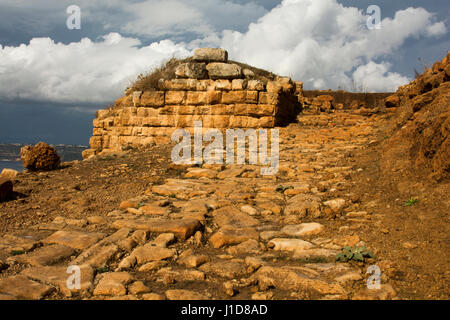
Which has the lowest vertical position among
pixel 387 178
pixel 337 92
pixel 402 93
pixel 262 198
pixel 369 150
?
Result: pixel 262 198

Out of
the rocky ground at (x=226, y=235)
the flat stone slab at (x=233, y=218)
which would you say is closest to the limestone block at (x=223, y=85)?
the rocky ground at (x=226, y=235)

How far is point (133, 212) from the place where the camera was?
4.41 meters

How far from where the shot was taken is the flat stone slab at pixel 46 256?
119 inches

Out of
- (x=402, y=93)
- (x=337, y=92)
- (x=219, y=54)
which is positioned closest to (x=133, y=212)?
(x=219, y=54)

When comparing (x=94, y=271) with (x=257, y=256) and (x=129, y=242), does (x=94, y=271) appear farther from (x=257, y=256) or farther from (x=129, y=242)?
(x=257, y=256)

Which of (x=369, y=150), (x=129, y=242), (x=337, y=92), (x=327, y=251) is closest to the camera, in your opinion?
(x=327, y=251)

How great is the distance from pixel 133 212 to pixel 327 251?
2582 millimetres

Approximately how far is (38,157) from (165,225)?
4.80m

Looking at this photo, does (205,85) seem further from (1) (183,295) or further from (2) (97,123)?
(1) (183,295)

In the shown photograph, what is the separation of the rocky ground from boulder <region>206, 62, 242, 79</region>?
4158mm

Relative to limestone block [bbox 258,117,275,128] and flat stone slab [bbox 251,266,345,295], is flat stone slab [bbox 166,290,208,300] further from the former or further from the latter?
limestone block [bbox 258,117,275,128]

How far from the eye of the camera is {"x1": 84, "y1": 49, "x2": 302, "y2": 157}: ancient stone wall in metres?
9.56

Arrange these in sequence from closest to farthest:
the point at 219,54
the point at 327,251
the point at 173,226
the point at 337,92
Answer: the point at 327,251
the point at 173,226
the point at 219,54
the point at 337,92

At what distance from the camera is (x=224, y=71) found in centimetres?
962
